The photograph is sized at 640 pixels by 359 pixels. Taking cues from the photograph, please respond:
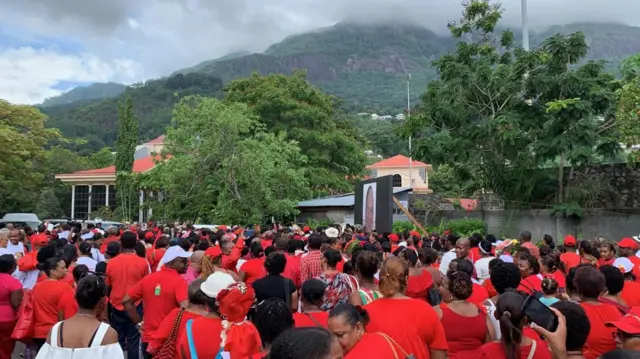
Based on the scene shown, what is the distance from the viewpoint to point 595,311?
414cm

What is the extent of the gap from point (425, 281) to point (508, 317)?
2816 millimetres

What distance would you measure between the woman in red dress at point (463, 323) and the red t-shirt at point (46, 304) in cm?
386

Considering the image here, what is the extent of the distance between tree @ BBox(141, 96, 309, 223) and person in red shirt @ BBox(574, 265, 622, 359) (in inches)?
792

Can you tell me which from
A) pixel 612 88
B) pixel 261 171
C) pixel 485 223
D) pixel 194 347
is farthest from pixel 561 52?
pixel 194 347

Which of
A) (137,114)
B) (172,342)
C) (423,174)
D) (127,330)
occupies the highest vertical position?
(137,114)

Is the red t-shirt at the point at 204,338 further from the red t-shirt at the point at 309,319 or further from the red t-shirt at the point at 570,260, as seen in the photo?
the red t-shirt at the point at 570,260

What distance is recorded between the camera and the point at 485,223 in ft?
69.3

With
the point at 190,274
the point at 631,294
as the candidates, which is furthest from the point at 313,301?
the point at 631,294

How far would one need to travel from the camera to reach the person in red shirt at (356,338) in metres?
3.11

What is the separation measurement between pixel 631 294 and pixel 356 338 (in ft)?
10.7

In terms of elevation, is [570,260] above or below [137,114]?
below

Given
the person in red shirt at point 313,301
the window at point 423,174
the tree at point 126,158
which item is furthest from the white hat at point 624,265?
the window at point 423,174

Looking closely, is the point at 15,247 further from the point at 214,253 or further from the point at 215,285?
the point at 215,285

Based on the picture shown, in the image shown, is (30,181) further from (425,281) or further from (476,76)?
(425,281)
